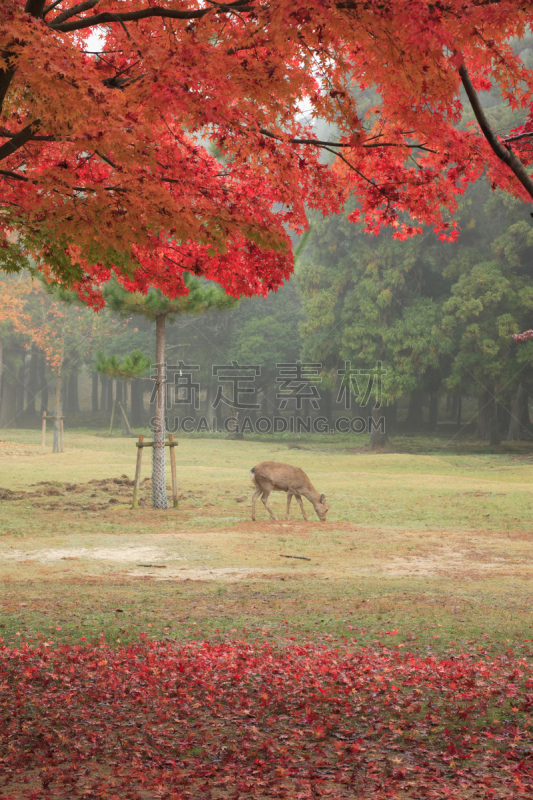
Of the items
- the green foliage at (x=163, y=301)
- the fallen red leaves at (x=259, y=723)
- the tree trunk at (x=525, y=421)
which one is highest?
the green foliage at (x=163, y=301)

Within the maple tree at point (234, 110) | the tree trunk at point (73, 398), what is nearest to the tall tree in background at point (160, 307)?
the maple tree at point (234, 110)

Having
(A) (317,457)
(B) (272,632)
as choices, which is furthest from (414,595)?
(A) (317,457)

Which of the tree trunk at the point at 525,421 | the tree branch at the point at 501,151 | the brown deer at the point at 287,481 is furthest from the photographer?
the tree trunk at the point at 525,421

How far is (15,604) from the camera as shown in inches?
309

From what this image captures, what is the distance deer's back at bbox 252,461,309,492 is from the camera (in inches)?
581

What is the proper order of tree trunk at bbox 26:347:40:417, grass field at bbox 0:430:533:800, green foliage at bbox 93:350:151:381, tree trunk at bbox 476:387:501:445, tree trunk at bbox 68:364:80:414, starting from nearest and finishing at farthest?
1. grass field at bbox 0:430:533:800
2. green foliage at bbox 93:350:151:381
3. tree trunk at bbox 476:387:501:445
4. tree trunk at bbox 26:347:40:417
5. tree trunk at bbox 68:364:80:414

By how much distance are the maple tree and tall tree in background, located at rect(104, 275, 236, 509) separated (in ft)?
29.9

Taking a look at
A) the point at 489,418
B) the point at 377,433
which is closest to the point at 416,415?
the point at 489,418

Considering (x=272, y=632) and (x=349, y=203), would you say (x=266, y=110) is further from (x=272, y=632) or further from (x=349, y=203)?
(x=349, y=203)

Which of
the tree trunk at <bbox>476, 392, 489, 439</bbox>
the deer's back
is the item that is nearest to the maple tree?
the deer's back

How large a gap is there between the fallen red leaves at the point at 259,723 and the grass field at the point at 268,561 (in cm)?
83

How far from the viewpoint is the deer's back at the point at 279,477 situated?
14.8m

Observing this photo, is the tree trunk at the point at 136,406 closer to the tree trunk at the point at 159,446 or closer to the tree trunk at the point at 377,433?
the tree trunk at the point at 377,433

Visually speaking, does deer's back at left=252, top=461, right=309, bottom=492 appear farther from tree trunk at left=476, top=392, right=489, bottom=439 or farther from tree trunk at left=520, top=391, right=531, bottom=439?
tree trunk at left=520, top=391, right=531, bottom=439
